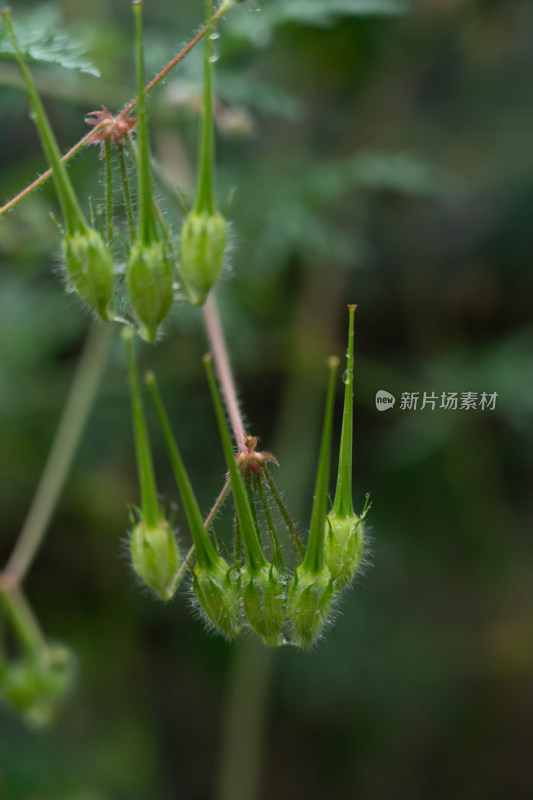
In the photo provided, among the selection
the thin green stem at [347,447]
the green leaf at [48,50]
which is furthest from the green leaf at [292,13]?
the thin green stem at [347,447]

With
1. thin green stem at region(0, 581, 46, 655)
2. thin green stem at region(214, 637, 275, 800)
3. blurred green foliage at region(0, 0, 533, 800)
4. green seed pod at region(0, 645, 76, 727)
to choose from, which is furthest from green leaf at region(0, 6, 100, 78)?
thin green stem at region(214, 637, 275, 800)

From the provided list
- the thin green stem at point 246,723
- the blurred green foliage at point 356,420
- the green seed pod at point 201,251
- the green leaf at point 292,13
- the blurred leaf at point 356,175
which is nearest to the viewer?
the green seed pod at point 201,251

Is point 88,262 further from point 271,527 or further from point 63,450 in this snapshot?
point 63,450

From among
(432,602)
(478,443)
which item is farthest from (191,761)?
(478,443)

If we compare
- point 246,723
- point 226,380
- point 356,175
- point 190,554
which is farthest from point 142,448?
point 246,723

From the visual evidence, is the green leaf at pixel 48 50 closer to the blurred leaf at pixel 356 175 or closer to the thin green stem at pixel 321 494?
the thin green stem at pixel 321 494
